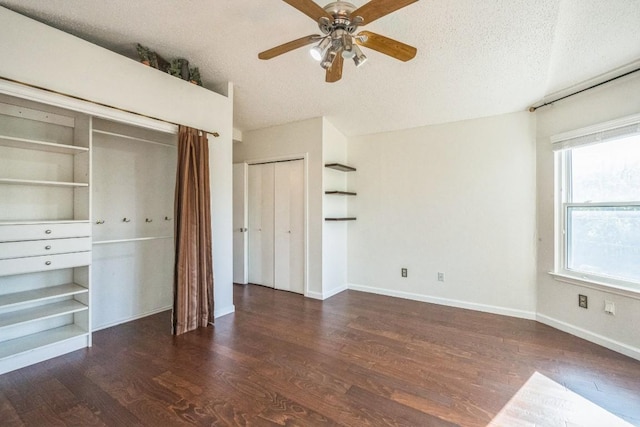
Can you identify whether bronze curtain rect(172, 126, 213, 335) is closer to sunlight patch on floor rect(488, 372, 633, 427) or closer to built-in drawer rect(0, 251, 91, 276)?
built-in drawer rect(0, 251, 91, 276)

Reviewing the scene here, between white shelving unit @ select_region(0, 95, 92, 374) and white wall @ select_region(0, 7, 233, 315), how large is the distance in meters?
0.29

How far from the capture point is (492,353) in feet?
8.00

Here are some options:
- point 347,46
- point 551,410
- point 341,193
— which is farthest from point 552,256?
point 347,46

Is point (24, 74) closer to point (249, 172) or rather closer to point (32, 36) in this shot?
point (32, 36)

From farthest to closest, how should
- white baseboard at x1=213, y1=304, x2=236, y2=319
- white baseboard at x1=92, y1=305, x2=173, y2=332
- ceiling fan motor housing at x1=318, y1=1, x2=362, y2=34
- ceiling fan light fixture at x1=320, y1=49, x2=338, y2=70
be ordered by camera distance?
white baseboard at x1=213, y1=304, x2=236, y2=319 < white baseboard at x1=92, y1=305, x2=173, y2=332 < ceiling fan light fixture at x1=320, y1=49, x2=338, y2=70 < ceiling fan motor housing at x1=318, y1=1, x2=362, y2=34

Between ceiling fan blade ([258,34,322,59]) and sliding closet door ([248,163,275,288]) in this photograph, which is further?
sliding closet door ([248,163,275,288])

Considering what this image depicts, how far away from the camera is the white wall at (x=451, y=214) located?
10.7 ft

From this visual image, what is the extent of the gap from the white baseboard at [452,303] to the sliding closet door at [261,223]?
1.38 meters

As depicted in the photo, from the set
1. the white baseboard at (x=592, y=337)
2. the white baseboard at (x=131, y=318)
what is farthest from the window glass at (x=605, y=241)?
the white baseboard at (x=131, y=318)

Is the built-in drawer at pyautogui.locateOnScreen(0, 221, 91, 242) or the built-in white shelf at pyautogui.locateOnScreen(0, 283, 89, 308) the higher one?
the built-in drawer at pyautogui.locateOnScreen(0, 221, 91, 242)

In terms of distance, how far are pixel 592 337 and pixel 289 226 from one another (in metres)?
3.55

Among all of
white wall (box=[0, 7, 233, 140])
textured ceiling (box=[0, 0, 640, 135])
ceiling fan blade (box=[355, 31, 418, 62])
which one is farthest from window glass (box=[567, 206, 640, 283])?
white wall (box=[0, 7, 233, 140])

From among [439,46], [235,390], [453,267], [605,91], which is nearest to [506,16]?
[439,46]

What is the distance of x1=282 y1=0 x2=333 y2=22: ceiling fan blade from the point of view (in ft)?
4.94
